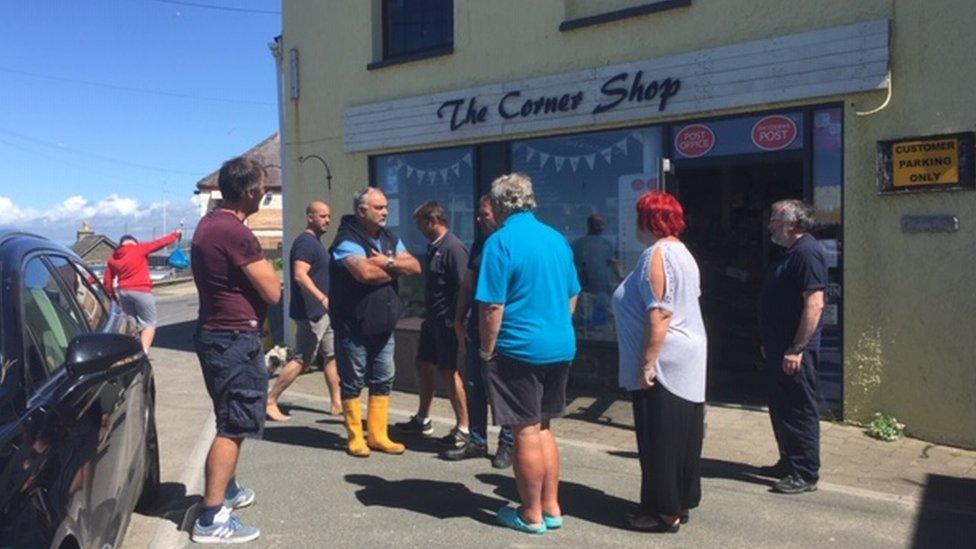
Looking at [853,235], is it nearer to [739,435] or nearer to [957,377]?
[957,377]

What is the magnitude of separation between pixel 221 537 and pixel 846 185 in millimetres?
5173

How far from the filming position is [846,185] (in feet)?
22.6

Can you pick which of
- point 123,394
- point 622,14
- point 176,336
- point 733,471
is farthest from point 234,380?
point 176,336

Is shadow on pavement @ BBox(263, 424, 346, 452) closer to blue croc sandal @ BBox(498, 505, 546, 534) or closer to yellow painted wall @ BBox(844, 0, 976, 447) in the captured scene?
blue croc sandal @ BBox(498, 505, 546, 534)

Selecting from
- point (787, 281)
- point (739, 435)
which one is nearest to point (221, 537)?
point (787, 281)

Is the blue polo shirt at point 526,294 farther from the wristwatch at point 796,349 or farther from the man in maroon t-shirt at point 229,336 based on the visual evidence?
the wristwatch at point 796,349

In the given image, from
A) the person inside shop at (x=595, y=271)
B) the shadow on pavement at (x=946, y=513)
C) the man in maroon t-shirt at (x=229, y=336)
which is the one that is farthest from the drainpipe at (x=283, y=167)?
the shadow on pavement at (x=946, y=513)

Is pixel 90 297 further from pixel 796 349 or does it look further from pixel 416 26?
pixel 416 26

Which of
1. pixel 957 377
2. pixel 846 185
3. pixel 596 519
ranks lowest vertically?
pixel 596 519

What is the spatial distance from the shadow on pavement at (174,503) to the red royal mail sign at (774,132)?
5145 mm

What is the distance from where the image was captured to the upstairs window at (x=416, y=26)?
9891mm

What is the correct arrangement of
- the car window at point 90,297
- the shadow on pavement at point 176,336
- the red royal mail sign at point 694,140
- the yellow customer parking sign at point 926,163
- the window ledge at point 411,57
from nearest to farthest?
the car window at point 90,297 → the yellow customer parking sign at point 926,163 → the red royal mail sign at point 694,140 → the window ledge at point 411,57 → the shadow on pavement at point 176,336

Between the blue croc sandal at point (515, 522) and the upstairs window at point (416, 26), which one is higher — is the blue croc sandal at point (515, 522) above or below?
below

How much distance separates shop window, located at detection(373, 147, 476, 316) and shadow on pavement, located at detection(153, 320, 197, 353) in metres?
3.73
